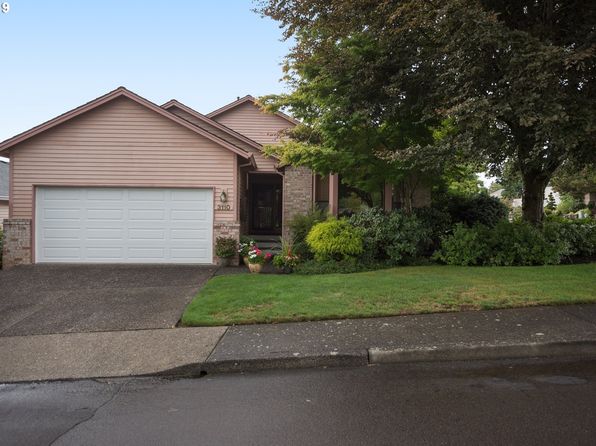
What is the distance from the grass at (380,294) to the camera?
689 cm

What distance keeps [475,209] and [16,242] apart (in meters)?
14.2

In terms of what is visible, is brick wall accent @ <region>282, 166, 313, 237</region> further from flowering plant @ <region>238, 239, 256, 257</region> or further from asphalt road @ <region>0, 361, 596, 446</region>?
asphalt road @ <region>0, 361, 596, 446</region>

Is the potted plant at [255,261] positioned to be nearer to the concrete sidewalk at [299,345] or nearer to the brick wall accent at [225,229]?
the brick wall accent at [225,229]

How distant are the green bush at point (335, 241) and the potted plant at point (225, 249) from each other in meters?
2.27

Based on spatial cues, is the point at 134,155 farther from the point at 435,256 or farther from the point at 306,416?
the point at 306,416

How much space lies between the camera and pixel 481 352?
5203 millimetres

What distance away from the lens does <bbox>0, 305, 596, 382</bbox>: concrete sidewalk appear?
200 inches

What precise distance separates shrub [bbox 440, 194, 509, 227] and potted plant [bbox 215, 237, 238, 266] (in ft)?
22.8

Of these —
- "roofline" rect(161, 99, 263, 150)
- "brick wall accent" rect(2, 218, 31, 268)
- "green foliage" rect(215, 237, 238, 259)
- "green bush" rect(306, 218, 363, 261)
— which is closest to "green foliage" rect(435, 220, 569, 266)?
"green bush" rect(306, 218, 363, 261)

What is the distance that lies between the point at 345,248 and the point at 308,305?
4.37m

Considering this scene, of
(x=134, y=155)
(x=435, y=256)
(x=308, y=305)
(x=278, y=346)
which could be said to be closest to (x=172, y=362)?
(x=278, y=346)

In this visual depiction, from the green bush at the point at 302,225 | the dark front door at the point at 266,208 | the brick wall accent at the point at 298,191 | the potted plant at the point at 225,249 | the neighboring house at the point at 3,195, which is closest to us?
the potted plant at the point at 225,249

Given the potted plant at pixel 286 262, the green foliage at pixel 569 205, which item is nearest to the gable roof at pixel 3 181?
the potted plant at pixel 286 262

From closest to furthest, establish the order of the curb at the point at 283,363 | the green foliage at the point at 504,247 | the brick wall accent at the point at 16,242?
the curb at the point at 283,363, the green foliage at the point at 504,247, the brick wall accent at the point at 16,242
